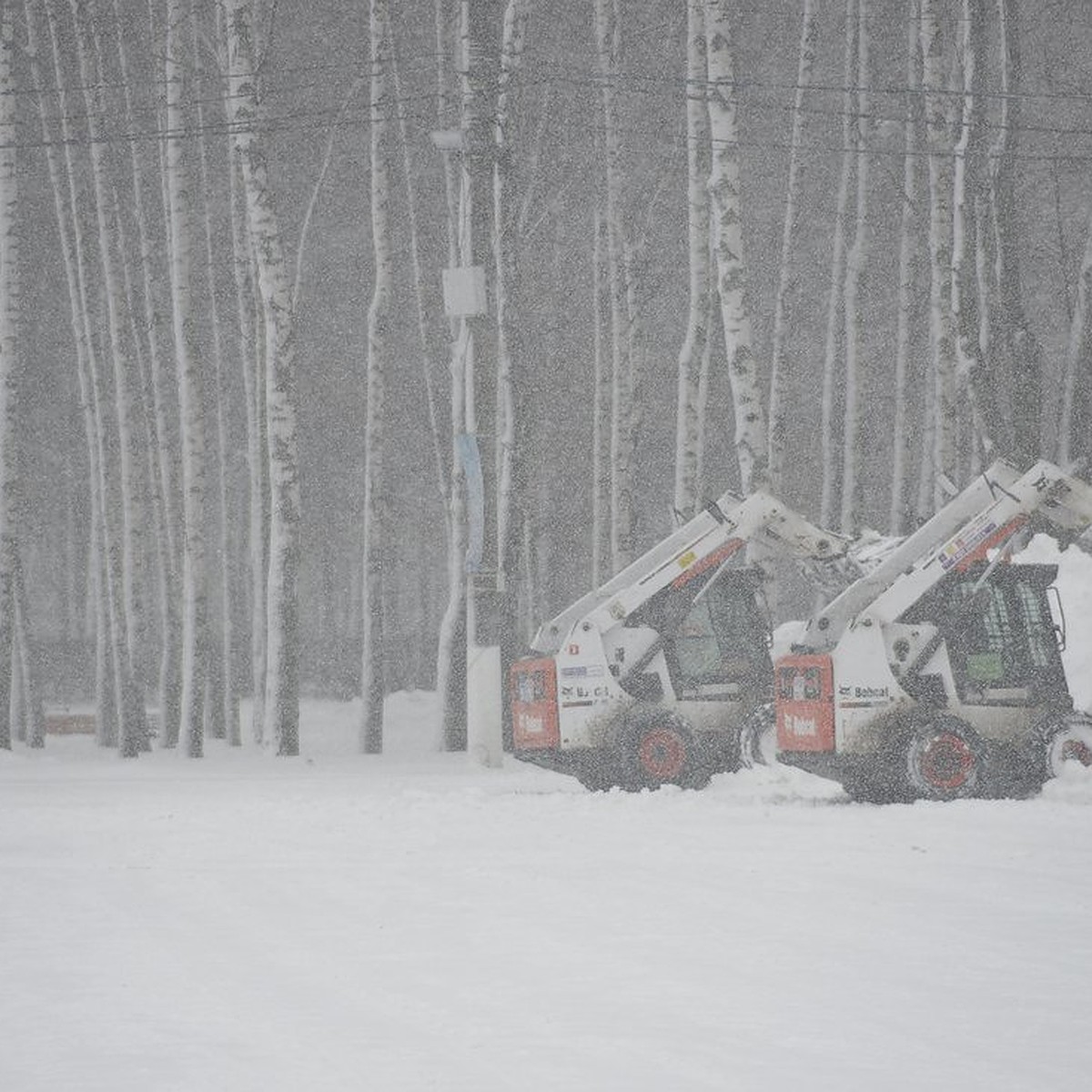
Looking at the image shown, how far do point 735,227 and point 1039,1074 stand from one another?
17344mm

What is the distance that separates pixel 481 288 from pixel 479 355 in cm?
75

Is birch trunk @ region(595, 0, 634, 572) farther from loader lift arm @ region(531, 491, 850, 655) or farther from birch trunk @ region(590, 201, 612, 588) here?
loader lift arm @ region(531, 491, 850, 655)

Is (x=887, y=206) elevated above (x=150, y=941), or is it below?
above

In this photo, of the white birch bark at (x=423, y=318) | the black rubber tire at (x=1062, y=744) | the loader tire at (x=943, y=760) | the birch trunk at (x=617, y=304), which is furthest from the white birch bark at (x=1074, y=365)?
the white birch bark at (x=423, y=318)

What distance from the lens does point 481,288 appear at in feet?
63.1

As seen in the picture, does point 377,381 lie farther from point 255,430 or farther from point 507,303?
point 255,430

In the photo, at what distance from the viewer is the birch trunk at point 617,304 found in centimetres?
2820

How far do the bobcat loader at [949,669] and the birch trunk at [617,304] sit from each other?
12.3m

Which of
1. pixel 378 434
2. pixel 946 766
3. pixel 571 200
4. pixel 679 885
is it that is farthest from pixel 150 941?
pixel 571 200

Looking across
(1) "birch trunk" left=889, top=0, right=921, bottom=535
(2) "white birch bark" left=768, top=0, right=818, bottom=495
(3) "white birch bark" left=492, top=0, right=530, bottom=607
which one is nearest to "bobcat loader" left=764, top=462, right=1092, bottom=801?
(3) "white birch bark" left=492, top=0, right=530, bottom=607

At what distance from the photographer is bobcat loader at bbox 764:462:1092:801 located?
15.1 m

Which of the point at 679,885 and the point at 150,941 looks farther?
the point at 679,885

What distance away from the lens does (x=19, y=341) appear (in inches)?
955

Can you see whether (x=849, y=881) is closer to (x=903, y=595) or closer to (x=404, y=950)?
(x=404, y=950)
